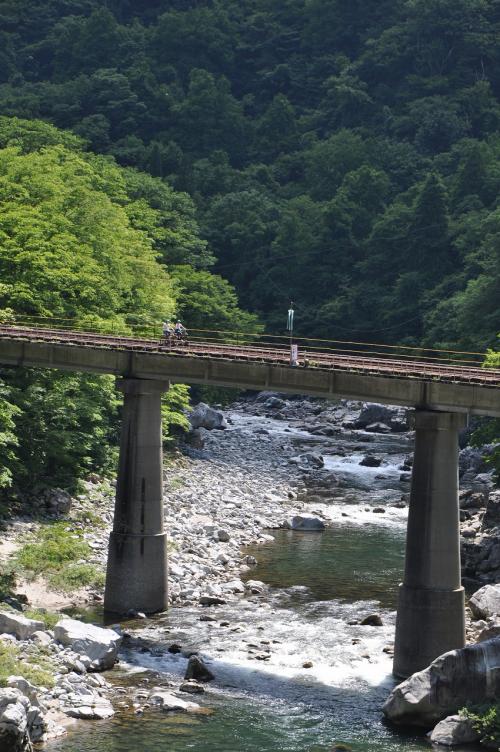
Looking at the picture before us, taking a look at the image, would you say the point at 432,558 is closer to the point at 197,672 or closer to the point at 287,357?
the point at 197,672

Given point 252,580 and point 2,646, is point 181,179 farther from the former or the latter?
point 2,646

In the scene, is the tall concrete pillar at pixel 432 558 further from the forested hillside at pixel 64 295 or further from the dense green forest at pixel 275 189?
the dense green forest at pixel 275 189

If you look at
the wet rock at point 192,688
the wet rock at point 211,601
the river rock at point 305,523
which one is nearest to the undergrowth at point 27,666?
the wet rock at point 192,688

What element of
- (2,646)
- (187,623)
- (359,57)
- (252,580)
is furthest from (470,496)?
(359,57)

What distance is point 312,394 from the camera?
1667 inches

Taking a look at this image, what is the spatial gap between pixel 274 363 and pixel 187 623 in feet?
31.3

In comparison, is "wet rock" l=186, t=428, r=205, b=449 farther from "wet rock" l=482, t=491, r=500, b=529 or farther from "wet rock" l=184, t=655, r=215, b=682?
"wet rock" l=184, t=655, r=215, b=682

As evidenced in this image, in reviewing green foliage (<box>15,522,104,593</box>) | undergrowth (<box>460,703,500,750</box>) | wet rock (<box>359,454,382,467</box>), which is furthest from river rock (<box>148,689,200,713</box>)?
wet rock (<box>359,454,382,467</box>)

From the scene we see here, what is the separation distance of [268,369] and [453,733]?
48.4 ft

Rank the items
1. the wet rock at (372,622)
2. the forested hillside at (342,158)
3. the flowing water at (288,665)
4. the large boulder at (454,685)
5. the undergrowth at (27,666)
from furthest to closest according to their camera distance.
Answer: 1. the forested hillside at (342,158)
2. the wet rock at (372,622)
3. the undergrowth at (27,666)
4. the large boulder at (454,685)
5. the flowing water at (288,665)

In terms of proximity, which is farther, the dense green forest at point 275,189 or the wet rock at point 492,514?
the dense green forest at point 275,189

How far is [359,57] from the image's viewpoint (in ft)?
638

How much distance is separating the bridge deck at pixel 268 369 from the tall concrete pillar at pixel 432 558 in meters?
0.97

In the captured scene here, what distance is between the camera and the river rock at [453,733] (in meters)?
32.0
